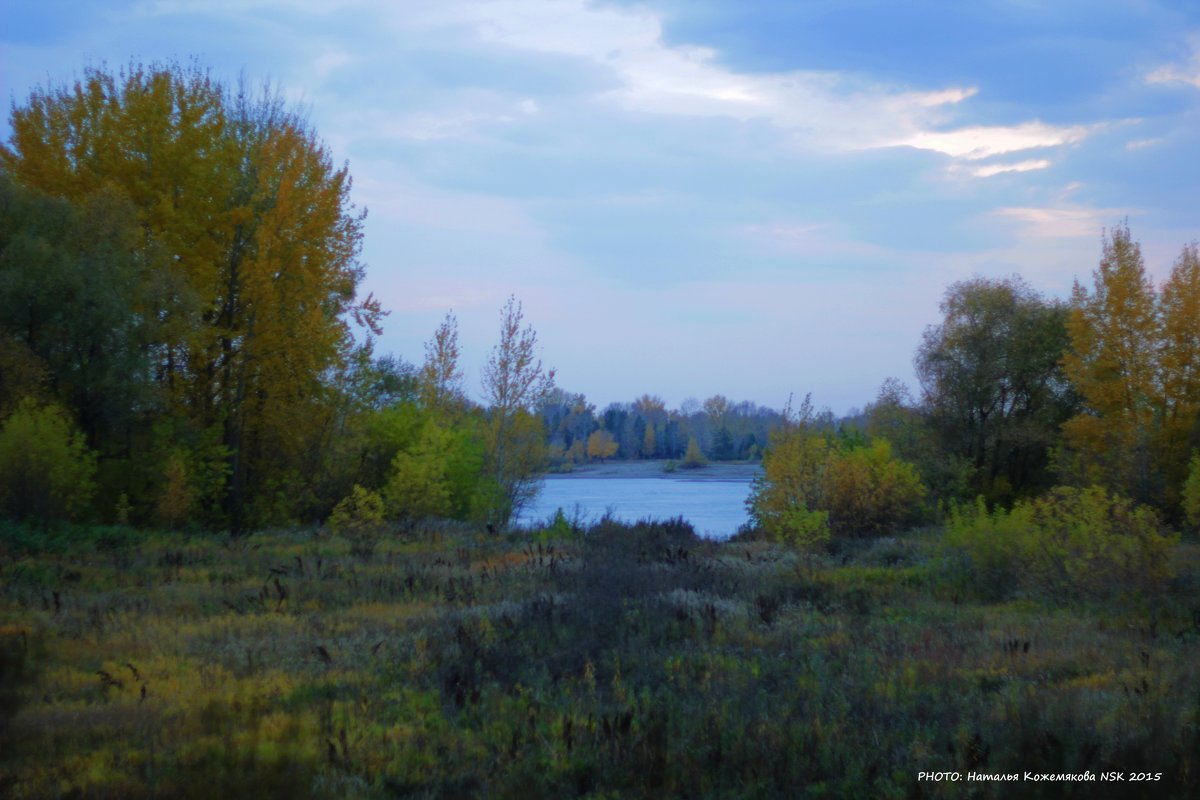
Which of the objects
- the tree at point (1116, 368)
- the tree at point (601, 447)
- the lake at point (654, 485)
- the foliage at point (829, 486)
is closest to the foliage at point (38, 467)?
the foliage at point (829, 486)

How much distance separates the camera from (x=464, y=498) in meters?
29.8

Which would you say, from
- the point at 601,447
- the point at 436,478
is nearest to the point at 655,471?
the point at 601,447

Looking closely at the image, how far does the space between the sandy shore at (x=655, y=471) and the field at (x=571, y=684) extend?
5486 cm

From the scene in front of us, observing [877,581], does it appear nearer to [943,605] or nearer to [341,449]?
[943,605]

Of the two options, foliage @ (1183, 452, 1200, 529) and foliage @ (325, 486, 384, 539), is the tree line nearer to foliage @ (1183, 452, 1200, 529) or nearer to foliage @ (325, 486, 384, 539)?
foliage @ (1183, 452, 1200, 529)

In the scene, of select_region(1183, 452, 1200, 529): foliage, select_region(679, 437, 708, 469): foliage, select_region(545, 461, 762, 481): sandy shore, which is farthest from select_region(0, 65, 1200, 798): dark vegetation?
select_region(679, 437, 708, 469): foliage

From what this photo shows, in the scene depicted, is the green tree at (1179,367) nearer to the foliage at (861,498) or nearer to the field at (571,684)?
the foliage at (861,498)

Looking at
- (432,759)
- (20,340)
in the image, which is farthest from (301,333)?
(432,759)

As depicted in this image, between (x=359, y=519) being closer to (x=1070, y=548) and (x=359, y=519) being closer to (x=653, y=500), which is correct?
(x=1070, y=548)

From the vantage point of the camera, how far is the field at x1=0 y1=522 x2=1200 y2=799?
561cm

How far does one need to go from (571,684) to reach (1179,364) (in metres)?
31.1

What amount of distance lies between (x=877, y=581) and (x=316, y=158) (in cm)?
1908

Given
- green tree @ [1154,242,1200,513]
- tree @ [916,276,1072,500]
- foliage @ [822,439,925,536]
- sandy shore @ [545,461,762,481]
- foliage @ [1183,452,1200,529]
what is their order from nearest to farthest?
foliage @ [1183,452,1200,529] < foliage @ [822,439,925,536] < green tree @ [1154,242,1200,513] < tree @ [916,276,1072,500] < sandy shore @ [545,461,762,481]

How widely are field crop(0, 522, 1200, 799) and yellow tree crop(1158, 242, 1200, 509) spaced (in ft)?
61.3
